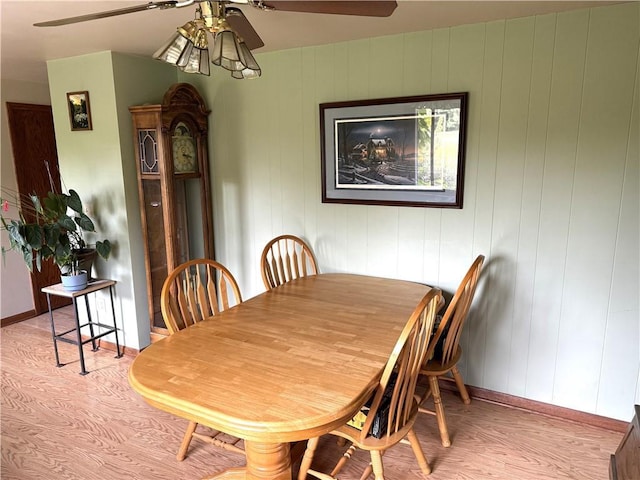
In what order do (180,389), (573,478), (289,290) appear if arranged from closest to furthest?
1. (180,389)
2. (573,478)
3. (289,290)

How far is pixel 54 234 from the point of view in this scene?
2.79 m

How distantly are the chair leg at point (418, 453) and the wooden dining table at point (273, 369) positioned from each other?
47 centimetres

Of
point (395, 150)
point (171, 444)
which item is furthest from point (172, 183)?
point (171, 444)

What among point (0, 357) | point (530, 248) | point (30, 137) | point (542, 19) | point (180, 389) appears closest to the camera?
point (180, 389)

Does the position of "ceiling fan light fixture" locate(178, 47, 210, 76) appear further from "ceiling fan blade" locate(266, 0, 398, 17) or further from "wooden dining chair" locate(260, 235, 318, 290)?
"wooden dining chair" locate(260, 235, 318, 290)

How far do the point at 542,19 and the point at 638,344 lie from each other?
173 centimetres

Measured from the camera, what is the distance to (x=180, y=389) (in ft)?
4.71

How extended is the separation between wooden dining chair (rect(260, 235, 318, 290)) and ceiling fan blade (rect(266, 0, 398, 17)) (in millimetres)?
1522

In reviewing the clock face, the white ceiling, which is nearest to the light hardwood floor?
the clock face

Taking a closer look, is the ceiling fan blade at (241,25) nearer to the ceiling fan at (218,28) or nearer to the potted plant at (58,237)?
the ceiling fan at (218,28)

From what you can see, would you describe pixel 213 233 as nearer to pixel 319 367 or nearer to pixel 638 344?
pixel 319 367

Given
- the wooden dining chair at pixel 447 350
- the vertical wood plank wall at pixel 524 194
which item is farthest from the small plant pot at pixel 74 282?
the wooden dining chair at pixel 447 350

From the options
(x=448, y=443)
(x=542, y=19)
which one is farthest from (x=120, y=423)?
(x=542, y=19)

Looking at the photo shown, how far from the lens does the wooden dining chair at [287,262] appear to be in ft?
8.87
